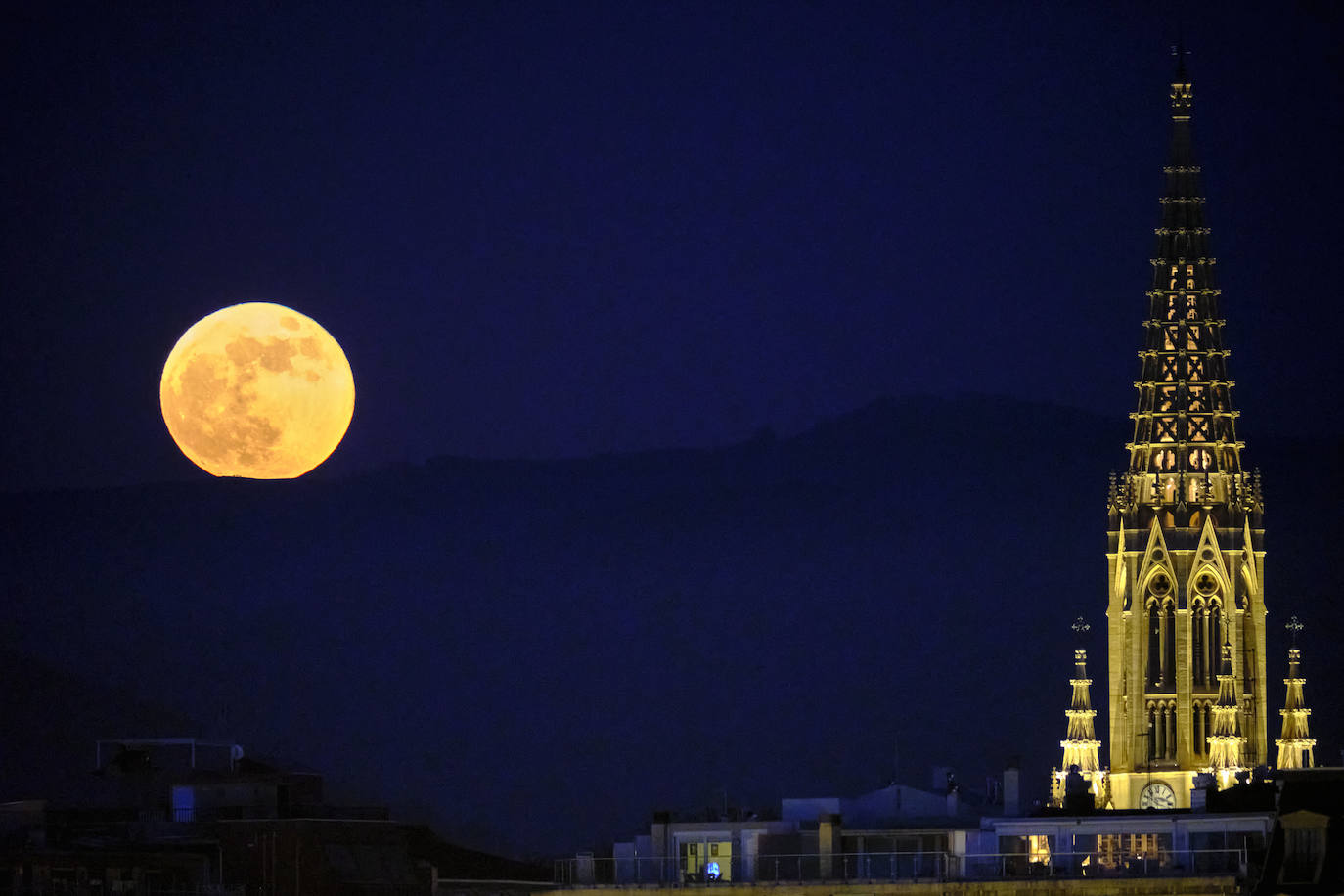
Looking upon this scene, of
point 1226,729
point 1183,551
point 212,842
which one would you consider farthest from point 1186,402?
point 212,842

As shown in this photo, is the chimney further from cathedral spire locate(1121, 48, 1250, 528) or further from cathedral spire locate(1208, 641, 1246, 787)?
cathedral spire locate(1121, 48, 1250, 528)

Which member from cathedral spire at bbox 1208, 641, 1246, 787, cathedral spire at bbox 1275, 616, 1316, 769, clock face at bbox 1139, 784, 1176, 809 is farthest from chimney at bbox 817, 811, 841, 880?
cathedral spire at bbox 1275, 616, 1316, 769

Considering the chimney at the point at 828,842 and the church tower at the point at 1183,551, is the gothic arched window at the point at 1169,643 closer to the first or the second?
the church tower at the point at 1183,551

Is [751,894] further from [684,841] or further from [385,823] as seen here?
[385,823]

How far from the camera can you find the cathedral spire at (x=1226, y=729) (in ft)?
618

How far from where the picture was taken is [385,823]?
158m

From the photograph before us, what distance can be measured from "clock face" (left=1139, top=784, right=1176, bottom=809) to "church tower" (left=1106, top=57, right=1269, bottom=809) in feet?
4.56

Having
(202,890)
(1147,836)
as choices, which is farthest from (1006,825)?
(202,890)

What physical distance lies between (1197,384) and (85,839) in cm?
7382

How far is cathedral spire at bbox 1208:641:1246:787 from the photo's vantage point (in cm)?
18838

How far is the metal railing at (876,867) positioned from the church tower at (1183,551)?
66.9 metres

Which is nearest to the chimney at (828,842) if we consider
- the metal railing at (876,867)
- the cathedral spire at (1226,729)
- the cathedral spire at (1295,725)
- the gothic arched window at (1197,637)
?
the metal railing at (876,867)

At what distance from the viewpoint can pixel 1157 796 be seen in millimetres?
189875

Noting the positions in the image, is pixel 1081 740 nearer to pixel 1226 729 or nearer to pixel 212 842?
pixel 1226 729
